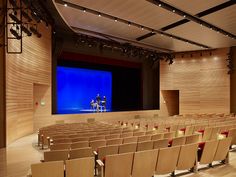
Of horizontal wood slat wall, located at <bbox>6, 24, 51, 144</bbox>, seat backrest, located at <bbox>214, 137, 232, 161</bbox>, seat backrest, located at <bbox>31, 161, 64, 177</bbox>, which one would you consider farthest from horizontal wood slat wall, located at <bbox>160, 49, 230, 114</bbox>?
seat backrest, located at <bbox>31, 161, 64, 177</bbox>

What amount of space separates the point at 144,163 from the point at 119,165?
409 mm

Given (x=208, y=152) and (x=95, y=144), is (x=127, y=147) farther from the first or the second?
(x=208, y=152)

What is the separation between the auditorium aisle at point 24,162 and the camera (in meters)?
4.04

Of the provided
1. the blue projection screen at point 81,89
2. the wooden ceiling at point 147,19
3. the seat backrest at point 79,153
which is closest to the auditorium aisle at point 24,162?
the seat backrest at point 79,153

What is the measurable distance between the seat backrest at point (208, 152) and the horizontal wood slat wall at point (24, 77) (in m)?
5.81

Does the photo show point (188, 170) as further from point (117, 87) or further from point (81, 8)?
point (117, 87)

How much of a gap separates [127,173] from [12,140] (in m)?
5.70

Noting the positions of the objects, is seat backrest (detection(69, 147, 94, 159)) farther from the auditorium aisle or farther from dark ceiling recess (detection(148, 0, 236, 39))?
dark ceiling recess (detection(148, 0, 236, 39))

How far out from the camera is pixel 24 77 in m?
9.14

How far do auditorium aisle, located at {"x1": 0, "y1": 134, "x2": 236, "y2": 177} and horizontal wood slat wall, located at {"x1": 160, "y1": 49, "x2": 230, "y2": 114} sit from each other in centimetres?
1057

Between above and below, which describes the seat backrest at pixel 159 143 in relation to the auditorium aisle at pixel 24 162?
above

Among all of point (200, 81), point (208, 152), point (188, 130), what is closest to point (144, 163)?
point (208, 152)

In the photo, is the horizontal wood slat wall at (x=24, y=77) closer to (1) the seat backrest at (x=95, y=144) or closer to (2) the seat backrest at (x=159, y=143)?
(1) the seat backrest at (x=95, y=144)

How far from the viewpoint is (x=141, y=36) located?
12.9 meters
